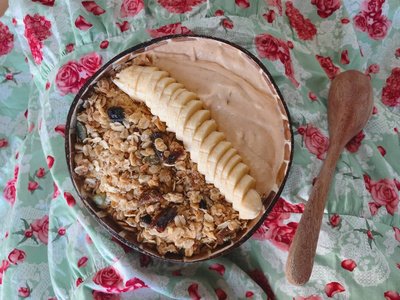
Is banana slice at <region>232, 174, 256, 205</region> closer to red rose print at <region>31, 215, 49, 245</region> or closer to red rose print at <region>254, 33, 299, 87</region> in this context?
red rose print at <region>254, 33, 299, 87</region>

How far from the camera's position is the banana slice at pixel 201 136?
2.66ft

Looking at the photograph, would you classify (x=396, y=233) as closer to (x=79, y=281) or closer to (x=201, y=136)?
(x=201, y=136)

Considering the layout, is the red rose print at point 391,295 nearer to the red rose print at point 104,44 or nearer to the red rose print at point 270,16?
the red rose print at point 270,16

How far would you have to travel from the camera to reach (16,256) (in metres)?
1.08

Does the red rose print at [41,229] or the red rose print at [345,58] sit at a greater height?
the red rose print at [345,58]

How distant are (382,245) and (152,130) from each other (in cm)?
66

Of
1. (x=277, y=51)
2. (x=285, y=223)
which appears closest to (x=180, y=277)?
(x=285, y=223)

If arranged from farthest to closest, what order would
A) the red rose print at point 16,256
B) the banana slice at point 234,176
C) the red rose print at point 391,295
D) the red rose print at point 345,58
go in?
the red rose print at point 345,58 → the red rose print at point 16,256 → the red rose print at point 391,295 → the banana slice at point 234,176

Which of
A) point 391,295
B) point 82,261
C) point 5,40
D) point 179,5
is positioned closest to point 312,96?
point 179,5

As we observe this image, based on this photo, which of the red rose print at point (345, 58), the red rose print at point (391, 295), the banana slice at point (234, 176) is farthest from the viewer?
the red rose print at point (345, 58)

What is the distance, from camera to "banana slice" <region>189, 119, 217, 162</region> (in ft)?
2.68

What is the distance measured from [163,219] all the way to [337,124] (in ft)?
1.65

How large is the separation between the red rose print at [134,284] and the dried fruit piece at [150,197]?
0.24 meters

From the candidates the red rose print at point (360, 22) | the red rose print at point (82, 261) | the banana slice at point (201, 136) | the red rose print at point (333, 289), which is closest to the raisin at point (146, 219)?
the banana slice at point (201, 136)
